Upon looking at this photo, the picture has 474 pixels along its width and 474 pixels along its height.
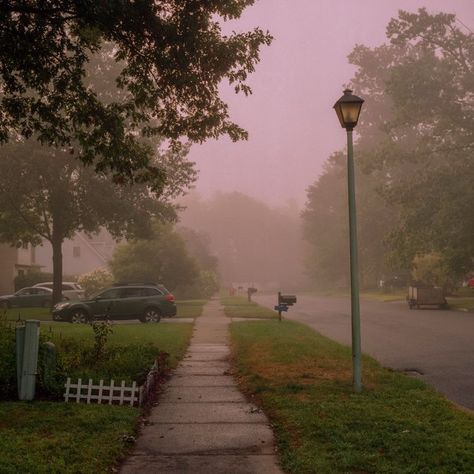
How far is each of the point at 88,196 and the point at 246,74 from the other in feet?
71.9

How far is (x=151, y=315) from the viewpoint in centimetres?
2502

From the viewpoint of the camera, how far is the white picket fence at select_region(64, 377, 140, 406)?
8.60m

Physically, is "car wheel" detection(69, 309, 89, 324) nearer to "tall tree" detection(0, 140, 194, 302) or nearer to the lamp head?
"tall tree" detection(0, 140, 194, 302)

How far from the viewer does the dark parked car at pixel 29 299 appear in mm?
37688

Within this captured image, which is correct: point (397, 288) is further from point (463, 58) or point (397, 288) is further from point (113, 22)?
point (113, 22)

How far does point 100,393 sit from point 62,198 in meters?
25.4

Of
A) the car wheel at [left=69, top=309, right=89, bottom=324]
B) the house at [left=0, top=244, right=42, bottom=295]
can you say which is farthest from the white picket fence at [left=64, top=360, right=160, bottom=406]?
the house at [left=0, top=244, right=42, bottom=295]

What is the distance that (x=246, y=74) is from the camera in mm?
12648

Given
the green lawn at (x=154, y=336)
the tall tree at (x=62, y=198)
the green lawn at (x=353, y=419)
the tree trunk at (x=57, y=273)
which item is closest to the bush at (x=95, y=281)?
the tall tree at (x=62, y=198)

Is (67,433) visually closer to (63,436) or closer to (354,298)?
(63,436)

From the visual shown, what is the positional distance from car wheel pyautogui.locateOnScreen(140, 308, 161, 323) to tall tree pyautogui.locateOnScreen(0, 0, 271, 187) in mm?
12556

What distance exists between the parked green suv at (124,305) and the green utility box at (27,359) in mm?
15781

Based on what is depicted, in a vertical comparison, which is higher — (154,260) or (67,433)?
(154,260)

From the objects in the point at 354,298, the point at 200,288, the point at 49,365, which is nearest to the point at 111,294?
the point at 49,365
